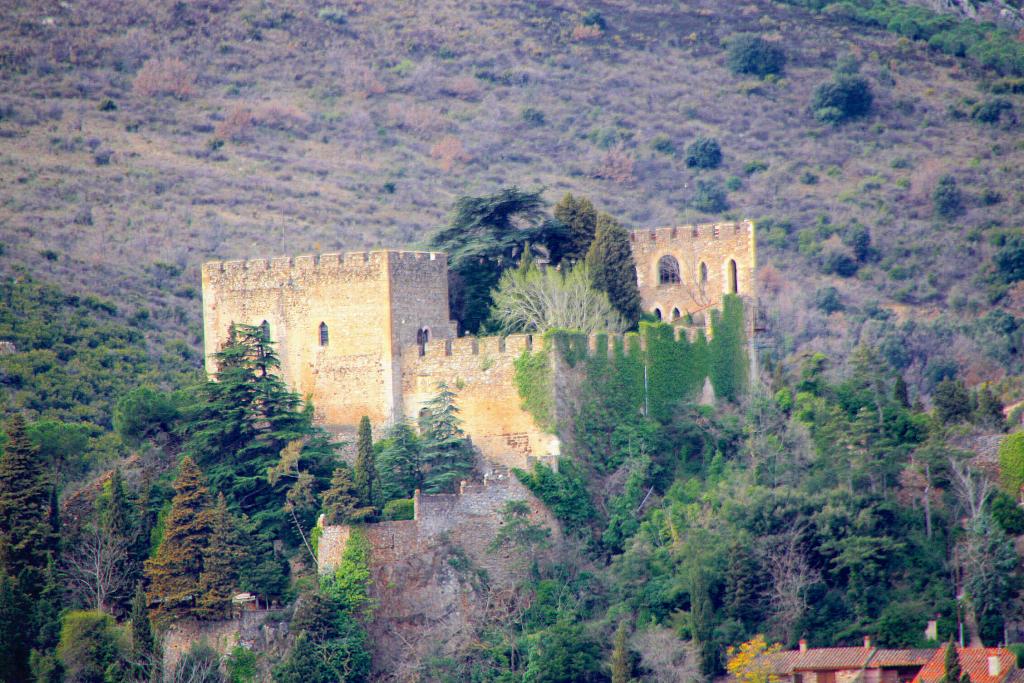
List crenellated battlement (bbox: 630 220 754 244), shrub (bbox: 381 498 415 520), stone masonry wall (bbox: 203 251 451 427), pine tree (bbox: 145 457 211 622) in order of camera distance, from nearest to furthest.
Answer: pine tree (bbox: 145 457 211 622)
shrub (bbox: 381 498 415 520)
stone masonry wall (bbox: 203 251 451 427)
crenellated battlement (bbox: 630 220 754 244)

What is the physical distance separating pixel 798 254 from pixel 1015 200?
9.91 meters

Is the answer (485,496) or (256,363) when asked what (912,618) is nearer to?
(485,496)

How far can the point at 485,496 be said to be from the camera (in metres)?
47.2

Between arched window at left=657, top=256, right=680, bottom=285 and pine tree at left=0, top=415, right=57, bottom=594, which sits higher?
arched window at left=657, top=256, right=680, bottom=285

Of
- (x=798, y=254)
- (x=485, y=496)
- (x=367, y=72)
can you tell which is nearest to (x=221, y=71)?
(x=367, y=72)

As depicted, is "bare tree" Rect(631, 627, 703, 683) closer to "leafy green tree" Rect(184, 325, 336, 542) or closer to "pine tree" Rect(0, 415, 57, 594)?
"leafy green tree" Rect(184, 325, 336, 542)

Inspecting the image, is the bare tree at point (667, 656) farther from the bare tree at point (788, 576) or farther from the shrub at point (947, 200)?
the shrub at point (947, 200)

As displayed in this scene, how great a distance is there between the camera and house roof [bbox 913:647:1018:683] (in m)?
43.0


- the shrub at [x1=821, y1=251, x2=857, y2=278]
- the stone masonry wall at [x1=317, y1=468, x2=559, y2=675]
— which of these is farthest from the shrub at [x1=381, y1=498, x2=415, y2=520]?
the shrub at [x1=821, y1=251, x2=857, y2=278]

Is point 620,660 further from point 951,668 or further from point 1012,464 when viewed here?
point 1012,464

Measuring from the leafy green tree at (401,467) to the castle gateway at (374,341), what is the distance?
1.80 meters

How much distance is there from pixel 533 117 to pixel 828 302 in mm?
22752

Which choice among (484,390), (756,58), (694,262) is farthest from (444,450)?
(756,58)

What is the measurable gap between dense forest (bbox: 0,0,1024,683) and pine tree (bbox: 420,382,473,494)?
0.11 metres
